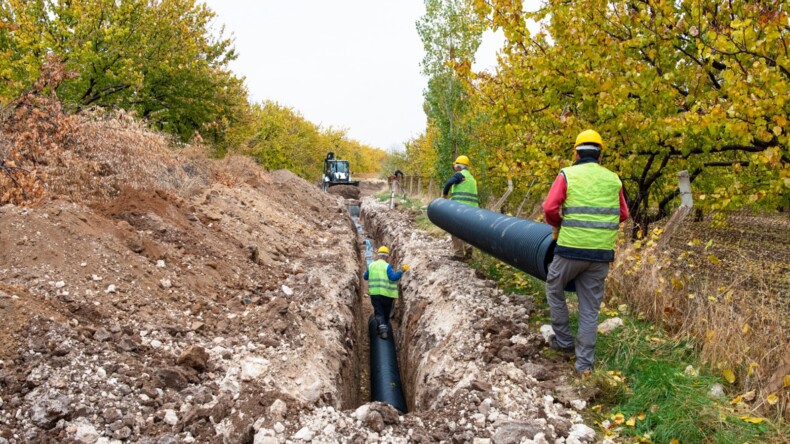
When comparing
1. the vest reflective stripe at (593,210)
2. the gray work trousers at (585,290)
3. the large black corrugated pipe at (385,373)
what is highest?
the vest reflective stripe at (593,210)

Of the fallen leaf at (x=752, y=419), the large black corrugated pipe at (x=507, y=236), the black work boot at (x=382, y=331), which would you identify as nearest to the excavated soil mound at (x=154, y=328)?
the black work boot at (x=382, y=331)

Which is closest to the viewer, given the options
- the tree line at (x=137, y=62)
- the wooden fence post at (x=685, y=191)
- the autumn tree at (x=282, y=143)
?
the wooden fence post at (x=685, y=191)

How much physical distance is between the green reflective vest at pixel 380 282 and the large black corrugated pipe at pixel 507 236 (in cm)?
138

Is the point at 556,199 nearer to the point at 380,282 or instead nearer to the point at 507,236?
the point at 507,236

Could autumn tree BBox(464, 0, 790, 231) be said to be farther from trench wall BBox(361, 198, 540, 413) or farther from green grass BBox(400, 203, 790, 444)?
trench wall BBox(361, 198, 540, 413)

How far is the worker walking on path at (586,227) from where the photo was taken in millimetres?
3885

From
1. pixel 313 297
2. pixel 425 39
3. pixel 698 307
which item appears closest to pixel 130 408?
pixel 313 297

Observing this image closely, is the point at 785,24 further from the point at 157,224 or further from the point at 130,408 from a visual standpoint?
the point at 157,224

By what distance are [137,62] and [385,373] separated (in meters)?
12.2

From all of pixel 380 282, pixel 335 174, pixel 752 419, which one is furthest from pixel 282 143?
pixel 752 419

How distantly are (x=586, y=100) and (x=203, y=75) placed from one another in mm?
13775

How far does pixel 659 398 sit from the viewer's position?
11.5ft

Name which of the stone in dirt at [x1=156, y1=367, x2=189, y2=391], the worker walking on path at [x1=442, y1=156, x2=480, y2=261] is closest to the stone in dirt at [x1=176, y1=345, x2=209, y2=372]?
the stone in dirt at [x1=156, y1=367, x2=189, y2=391]

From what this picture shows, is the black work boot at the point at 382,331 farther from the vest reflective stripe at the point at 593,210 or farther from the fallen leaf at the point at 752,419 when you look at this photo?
the fallen leaf at the point at 752,419
